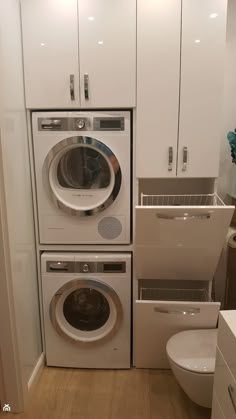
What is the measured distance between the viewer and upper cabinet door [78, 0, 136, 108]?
68.9 inches

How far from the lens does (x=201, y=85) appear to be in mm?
1796

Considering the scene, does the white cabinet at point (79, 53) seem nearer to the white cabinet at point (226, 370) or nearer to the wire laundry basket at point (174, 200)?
the wire laundry basket at point (174, 200)

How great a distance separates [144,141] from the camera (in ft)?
6.15

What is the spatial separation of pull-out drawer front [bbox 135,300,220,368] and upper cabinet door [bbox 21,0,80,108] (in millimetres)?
1244

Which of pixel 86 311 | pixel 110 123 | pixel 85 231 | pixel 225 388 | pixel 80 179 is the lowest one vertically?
pixel 86 311

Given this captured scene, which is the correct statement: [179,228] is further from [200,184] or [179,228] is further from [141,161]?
[200,184]

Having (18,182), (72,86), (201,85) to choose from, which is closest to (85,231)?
(18,182)

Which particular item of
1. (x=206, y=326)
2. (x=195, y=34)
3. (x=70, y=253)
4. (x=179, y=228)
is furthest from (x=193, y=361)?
(x=195, y=34)

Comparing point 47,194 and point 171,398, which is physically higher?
point 47,194

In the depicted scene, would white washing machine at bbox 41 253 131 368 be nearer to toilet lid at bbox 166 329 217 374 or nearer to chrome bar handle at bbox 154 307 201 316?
chrome bar handle at bbox 154 307 201 316

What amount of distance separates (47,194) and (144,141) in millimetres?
649

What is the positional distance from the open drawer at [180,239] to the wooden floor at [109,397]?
26.8 inches

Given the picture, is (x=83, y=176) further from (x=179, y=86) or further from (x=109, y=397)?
(x=109, y=397)

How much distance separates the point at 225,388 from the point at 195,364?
1.56 ft
